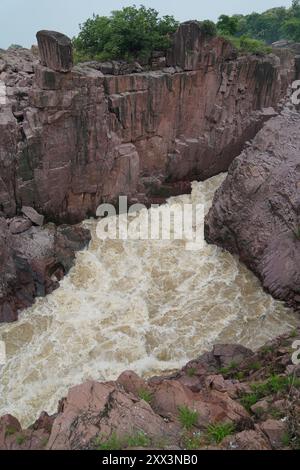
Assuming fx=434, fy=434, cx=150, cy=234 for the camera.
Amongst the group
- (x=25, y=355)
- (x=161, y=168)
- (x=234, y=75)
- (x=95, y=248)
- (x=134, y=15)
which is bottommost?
(x=25, y=355)

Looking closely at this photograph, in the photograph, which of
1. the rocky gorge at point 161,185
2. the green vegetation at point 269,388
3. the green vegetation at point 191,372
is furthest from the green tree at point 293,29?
the green vegetation at point 269,388

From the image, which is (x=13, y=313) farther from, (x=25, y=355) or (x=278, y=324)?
(x=278, y=324)

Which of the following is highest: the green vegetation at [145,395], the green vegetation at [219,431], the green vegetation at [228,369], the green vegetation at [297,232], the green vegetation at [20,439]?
the green vegetation at [297,232]

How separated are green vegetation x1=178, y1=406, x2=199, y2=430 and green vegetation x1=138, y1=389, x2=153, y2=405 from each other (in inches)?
32.0

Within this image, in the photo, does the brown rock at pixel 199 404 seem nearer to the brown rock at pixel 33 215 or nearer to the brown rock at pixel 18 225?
the brown rock at pixel 18 225

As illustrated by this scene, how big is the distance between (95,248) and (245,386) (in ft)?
28.4

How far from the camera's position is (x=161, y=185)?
19719mm

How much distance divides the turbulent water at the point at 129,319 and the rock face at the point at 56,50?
658 centimetres

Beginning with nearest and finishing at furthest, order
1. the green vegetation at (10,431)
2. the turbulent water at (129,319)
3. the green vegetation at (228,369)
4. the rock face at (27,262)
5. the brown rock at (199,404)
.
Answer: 1. the brown rock at (199,404)
2. the green vegetation at (10,431)
3. the green vegetation at (228,369)
4. the turbulent water at (129,319)
5. the rock face at (27,262)

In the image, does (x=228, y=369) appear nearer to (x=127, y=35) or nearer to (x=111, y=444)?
(x=111, y=444)

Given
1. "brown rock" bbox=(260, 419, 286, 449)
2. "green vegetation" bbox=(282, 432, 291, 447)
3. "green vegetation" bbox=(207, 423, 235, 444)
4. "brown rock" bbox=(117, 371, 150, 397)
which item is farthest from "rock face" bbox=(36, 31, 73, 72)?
"green vegetation" bbox=(282, 432, 291, 447)

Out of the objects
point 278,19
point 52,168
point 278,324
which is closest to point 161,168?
point 52,168

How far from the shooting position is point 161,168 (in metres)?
19.8

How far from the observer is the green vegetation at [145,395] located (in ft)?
28.7
